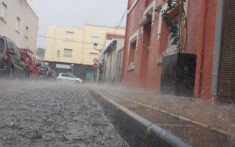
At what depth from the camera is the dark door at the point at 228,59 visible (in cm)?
409

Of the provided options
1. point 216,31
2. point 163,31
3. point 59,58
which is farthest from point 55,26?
point 216,31

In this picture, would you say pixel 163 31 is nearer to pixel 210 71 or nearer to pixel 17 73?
pixel 210 71

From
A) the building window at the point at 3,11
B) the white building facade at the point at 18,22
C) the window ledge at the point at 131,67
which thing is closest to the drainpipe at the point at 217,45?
the window ledge at the point at 131,67

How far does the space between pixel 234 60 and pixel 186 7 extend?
8.51 ft

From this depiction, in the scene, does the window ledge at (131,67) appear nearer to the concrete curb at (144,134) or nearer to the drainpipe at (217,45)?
the drainpipe at (217,45)

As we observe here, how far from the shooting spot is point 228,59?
4230 mm

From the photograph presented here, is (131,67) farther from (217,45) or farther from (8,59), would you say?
(217,45)

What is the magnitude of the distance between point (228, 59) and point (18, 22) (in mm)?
18547

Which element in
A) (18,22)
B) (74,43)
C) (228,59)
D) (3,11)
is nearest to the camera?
(228,59)

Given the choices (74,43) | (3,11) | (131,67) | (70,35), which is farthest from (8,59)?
(70,35)

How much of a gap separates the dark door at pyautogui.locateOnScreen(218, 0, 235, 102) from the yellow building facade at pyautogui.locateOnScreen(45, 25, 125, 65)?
37250 mm

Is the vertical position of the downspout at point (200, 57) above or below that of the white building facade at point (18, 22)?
below

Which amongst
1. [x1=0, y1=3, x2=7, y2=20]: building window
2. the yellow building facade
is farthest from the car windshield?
the yellow building facade

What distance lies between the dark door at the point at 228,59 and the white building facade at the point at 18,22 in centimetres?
1400
